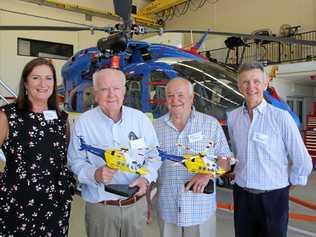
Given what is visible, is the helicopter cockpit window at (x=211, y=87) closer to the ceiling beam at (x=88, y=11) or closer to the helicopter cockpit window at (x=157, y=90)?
the helicopter cockpit window at (x=157, y=90)

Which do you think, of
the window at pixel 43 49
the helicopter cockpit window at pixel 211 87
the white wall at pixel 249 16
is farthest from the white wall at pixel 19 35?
the helicopter cockpit window at pixel 211 87

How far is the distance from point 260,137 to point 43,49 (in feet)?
41.9

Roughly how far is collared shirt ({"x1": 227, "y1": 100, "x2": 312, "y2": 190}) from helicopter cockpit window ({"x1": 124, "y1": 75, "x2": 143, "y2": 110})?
9.23 feet

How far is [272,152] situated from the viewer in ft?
7.00

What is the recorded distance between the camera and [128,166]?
1.66m

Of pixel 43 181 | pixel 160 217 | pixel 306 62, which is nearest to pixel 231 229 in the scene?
pixel 160 217

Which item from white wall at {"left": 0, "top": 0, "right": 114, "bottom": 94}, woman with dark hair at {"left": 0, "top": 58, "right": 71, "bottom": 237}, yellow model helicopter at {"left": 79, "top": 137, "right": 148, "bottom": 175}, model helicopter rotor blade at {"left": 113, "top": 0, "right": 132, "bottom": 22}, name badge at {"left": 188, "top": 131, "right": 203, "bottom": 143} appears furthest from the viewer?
white wall at {"left": 0, "top": 0, "right": 114, "bottom": 94}

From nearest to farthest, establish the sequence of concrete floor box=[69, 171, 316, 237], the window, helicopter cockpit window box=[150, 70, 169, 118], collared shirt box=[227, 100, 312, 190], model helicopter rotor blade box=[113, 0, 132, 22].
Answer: collared shirt box=[227, 100, 312, 190] → concrete floor box=[69, 171, 316, 237] → model helicopter rotor blade box=[113, 0, 132, 22] → helicopter cockpit window box=[150, 70, 169, 118] → the window

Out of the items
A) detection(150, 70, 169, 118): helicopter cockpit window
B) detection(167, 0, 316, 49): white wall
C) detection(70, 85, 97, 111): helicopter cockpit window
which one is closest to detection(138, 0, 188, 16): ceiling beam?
detection(167, 0, 316, 49): white wall

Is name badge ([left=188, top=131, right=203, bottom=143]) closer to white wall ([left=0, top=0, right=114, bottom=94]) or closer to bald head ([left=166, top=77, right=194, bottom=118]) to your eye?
bald head ([left=166, top=77, right=194, bottom=118])

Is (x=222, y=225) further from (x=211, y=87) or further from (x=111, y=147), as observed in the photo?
(x=111, y=147)

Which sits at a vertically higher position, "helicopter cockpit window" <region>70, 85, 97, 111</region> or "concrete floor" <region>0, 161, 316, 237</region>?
"helicopter cockpit window" <region>70, 85, 97, 111</region>

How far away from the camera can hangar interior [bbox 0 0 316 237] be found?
11.6 metres

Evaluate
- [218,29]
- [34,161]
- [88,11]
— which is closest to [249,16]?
[218,29]
